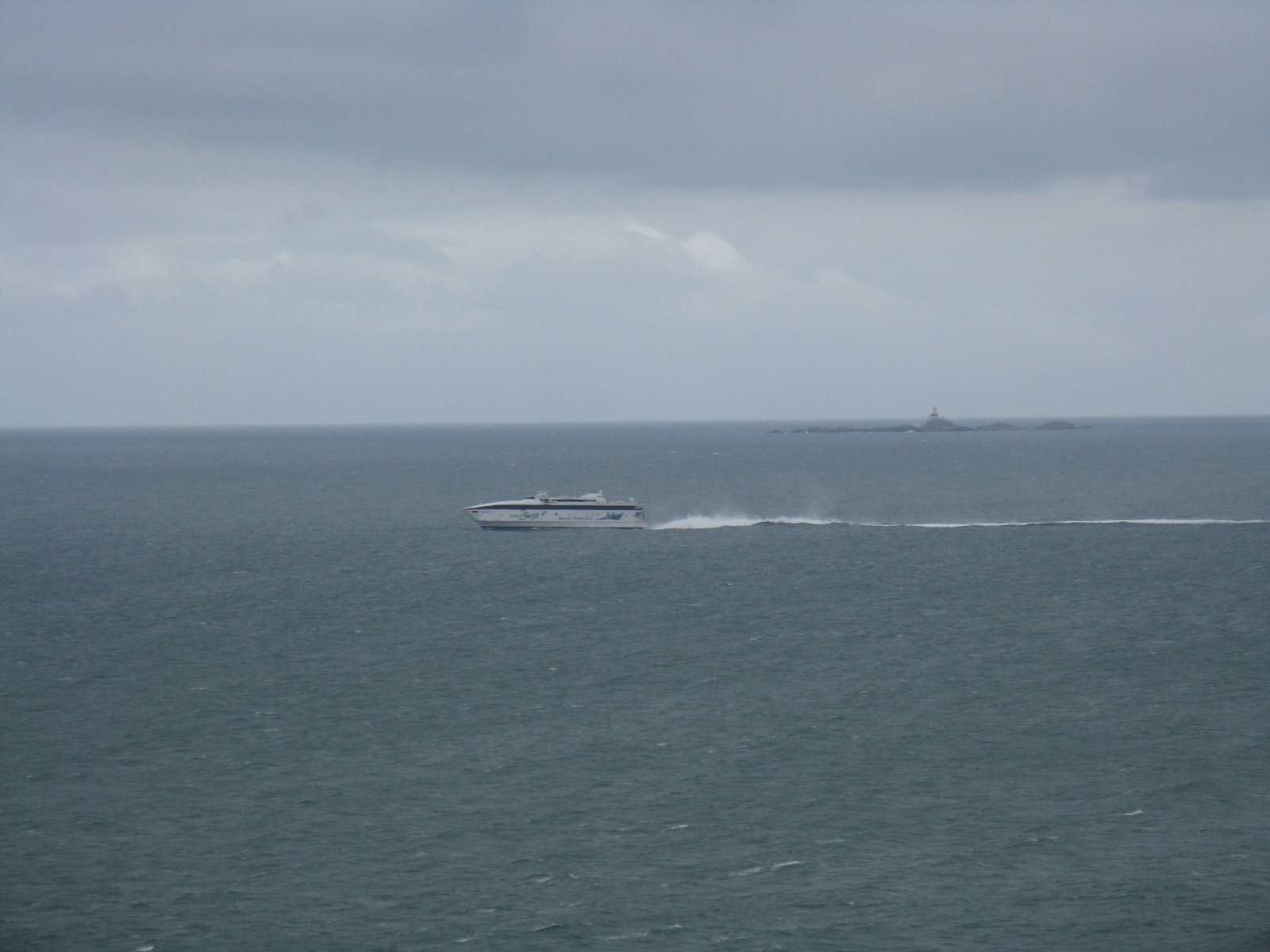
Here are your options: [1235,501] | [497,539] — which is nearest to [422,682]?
[497,539]

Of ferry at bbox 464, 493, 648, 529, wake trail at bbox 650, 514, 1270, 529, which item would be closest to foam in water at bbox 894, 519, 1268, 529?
wake trail at bbox 650, 514, 1270, 529

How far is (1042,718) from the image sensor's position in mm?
56375

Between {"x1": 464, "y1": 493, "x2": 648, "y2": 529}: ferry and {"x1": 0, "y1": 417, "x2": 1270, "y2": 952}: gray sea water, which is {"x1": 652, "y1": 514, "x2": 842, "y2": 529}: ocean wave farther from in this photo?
{"x1": 0, "y1": 417, "x2": 1270, "y2": 952}: gray sea water

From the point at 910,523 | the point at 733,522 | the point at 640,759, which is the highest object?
the point at 910,523

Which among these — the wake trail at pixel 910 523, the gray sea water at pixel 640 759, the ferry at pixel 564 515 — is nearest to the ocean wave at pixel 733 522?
the wake trail at pixel 910 523

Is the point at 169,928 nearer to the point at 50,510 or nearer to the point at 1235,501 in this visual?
the point at 50,510

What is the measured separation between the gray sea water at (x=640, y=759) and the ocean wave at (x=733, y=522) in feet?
119

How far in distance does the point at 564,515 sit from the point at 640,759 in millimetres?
84576

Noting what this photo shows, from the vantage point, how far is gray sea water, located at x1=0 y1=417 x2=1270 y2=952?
122 feet

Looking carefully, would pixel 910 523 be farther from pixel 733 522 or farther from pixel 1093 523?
pixel 733 522

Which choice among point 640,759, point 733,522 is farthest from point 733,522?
point 640,759

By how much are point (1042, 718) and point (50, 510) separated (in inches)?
5769

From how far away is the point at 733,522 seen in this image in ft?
474

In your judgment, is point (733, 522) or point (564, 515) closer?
point (564, 515)
